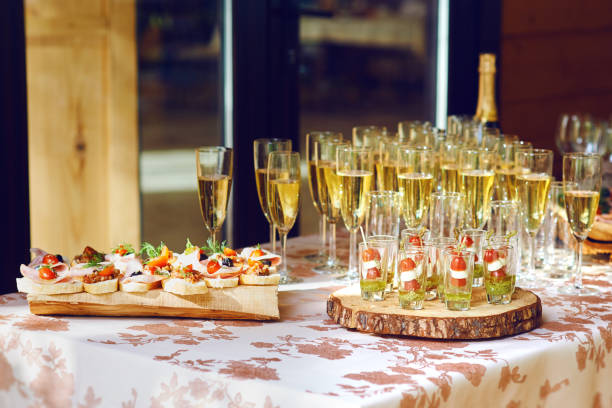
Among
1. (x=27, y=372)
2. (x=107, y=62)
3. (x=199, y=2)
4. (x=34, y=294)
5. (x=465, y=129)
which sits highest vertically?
(x=199, y=2)

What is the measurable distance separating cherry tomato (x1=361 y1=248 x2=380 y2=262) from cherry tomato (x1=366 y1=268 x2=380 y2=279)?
0.7 inches

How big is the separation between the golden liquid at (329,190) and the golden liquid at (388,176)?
137mm

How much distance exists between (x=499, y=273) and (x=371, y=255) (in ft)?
0.72

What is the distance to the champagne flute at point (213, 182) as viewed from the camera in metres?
1.63

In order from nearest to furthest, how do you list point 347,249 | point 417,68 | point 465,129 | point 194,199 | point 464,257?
1. point 464,257
2. point 347,249
3. point 465,129
4. point 194,199
5. point 417,68

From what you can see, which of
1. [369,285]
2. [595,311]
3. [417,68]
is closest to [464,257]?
[369,285]

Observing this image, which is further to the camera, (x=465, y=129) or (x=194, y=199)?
(x=194, y=199)

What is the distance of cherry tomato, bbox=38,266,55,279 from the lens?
4.67ft

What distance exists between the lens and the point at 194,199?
3.44m

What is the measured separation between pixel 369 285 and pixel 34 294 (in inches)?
22.6

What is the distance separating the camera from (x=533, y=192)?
173 centimetres

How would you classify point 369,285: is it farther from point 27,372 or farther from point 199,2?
point 199,2

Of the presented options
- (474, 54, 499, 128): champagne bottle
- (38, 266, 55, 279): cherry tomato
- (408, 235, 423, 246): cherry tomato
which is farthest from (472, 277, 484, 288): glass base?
(474, 54, 499, 128): champagne bottle

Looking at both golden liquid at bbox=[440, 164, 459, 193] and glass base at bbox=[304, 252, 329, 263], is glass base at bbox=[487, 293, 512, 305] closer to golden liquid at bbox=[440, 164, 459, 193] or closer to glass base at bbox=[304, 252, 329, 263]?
golden liquid at bbox=[440, 164, 459, 193]
